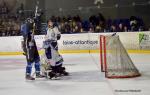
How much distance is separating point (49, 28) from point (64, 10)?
6.91 meters

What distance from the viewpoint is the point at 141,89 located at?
22.4 feet

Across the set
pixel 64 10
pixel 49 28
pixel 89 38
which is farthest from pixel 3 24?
pixel 49 28

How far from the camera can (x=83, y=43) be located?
1360 centimetres

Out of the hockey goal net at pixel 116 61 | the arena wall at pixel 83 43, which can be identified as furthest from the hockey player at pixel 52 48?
the arena wall at pixel 83 43

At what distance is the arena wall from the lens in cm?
1325

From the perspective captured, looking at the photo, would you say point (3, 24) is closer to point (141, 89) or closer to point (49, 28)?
point (49, 28)

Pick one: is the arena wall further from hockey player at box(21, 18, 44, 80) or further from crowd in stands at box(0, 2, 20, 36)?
hockey player at box(21, 18, 44, 80)

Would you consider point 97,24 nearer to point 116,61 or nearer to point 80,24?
point 80,24

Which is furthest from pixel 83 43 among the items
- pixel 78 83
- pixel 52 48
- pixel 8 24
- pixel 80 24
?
pixel 78 83

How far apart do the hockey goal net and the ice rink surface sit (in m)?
0.22

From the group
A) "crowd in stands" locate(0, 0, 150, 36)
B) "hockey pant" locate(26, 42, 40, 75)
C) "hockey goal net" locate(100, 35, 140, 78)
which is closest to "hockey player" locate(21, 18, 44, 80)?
"hockey pant" locate(26, 42, 40, 75)

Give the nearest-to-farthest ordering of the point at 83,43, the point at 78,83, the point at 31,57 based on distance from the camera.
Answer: the point at 78,83
the point at 31,57
the point at 83,43

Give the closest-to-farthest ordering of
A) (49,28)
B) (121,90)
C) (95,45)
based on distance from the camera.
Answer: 1. (121,90)
2. (49,28)
3. (95,45)

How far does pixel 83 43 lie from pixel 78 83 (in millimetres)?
5958
